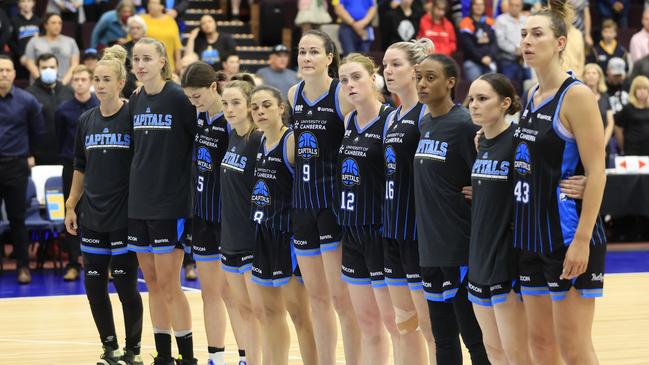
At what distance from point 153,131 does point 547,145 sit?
9.41 feet

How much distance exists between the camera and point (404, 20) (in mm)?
15109

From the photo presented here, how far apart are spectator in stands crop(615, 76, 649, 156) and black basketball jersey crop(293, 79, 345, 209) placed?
8.47 meters

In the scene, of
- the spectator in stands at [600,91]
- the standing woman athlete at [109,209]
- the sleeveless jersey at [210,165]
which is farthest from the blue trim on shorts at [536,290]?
the spectator in stands at [600,91]

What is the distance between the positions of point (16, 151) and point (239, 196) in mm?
5299

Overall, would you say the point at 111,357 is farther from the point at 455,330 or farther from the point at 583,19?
the point at 583,19

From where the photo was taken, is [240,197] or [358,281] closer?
[358,281]

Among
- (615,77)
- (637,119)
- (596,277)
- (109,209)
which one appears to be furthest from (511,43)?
(596,277)

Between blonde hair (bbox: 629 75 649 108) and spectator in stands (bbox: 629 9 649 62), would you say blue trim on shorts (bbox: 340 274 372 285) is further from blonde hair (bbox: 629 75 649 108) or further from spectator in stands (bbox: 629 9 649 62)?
spectator in stands (bbox: 629 9 649 62)

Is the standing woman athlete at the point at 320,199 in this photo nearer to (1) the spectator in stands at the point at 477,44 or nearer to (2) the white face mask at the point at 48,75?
(2) the white face mask at the point at 48,75

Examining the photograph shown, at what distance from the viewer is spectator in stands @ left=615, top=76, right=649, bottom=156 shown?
13.8 m

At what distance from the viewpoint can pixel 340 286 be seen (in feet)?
20.1

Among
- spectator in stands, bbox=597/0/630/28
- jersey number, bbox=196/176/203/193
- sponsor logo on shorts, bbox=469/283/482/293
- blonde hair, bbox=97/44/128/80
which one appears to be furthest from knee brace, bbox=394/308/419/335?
spectator in stands, bbox=597/0/630/28

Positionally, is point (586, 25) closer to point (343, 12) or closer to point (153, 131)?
→ point (343, 12)

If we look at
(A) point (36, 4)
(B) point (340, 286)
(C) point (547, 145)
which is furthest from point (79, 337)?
(A) point (36, 4)
